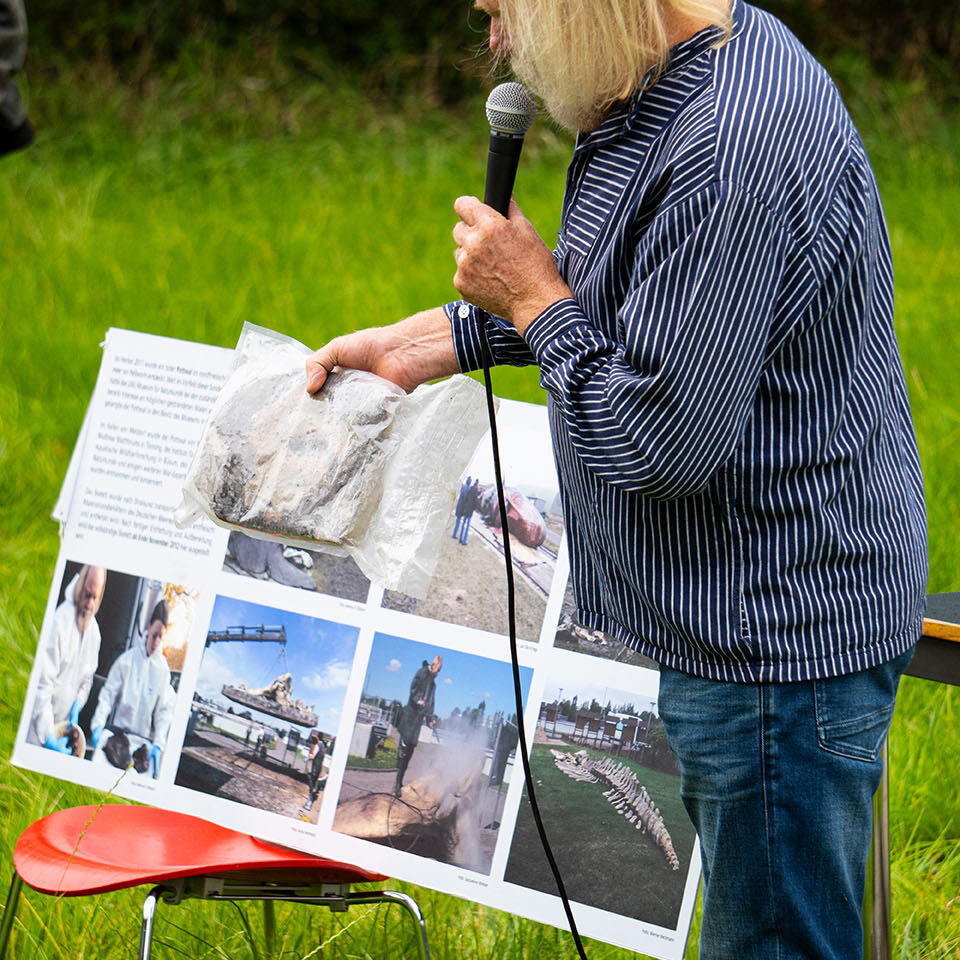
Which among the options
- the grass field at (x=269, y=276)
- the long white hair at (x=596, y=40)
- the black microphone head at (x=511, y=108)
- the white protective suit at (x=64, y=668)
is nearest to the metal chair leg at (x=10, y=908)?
the grass field at (x=269, y=276)

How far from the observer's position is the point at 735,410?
1.35 metres

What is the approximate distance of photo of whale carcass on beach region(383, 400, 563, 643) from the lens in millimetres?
2164

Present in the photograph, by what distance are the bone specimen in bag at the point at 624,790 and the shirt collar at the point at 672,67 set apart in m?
1.05

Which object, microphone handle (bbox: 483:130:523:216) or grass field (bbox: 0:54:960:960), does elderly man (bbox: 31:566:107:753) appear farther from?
microphone handle (bbox: 483:130:523:216)

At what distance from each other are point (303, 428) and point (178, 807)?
795 millimetres

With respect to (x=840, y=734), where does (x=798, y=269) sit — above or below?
above

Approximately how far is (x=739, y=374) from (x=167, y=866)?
1.21 metres

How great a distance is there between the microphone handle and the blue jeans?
0.60m

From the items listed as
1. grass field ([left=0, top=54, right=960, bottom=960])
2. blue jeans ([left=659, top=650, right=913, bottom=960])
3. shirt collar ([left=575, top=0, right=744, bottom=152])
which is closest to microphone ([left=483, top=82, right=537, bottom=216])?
shirt collar ([left=575, top=0, right=744, bottom=152])

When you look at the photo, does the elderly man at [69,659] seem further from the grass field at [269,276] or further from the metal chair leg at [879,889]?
the metal chair leg at [879,889]

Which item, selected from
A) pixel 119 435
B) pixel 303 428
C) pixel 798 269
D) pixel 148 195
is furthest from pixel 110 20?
pixel 798 269

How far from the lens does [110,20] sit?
Answer: 9688 millimetres

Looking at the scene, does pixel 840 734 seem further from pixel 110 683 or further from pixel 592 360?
pixel 110 683

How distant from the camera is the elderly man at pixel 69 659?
7.80 ft
